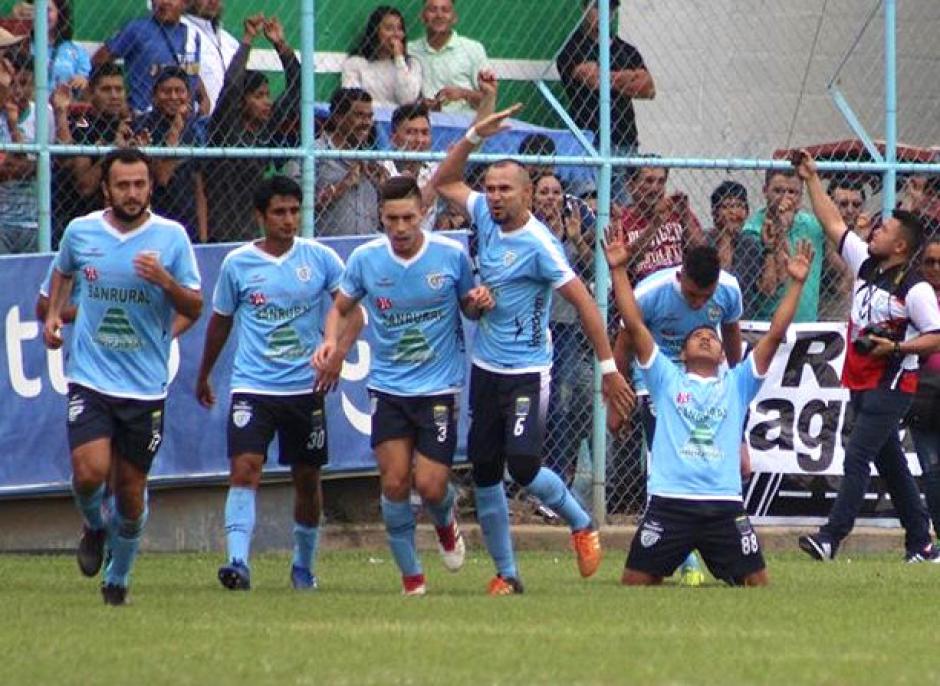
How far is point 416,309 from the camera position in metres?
12.5

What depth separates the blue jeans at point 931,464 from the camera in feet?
52.0

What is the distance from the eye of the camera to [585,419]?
1652cm

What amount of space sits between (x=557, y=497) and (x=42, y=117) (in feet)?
14.2

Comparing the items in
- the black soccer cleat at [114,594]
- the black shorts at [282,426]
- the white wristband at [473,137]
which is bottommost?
the black soccer cleat at [114,594]

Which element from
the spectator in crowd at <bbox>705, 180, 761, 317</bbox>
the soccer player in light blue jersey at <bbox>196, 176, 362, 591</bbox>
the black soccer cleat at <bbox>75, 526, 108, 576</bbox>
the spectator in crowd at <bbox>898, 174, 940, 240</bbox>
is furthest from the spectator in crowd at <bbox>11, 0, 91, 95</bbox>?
the spectator in crowd at <bbox>898, 174, 940, 240</bbox>

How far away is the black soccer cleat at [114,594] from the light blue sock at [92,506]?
0.48 m

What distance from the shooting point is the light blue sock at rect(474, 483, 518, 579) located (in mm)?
12742

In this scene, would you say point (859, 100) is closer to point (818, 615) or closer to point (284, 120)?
point (284, 120)

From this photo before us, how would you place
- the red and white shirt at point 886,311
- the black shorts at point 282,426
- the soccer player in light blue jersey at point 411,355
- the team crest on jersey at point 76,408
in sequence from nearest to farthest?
1. the team crest on jersey at point 76,408
2. the soccer player in light blue jersey at point 411,355
3. the black shorts at point 282,426
4. the red and white shirt at point 886,311

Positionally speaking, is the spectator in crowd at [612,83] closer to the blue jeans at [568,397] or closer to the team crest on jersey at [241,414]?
the blue jeans at [568,397]

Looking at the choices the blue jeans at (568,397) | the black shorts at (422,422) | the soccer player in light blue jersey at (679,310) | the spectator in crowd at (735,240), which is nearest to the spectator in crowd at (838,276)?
the spectator in crowd at (735,240)

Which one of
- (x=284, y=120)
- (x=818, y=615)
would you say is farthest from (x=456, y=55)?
(x=818, y=615)

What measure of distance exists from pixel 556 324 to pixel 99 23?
373 centimetres

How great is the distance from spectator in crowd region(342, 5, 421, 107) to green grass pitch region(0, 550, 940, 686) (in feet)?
13.0
